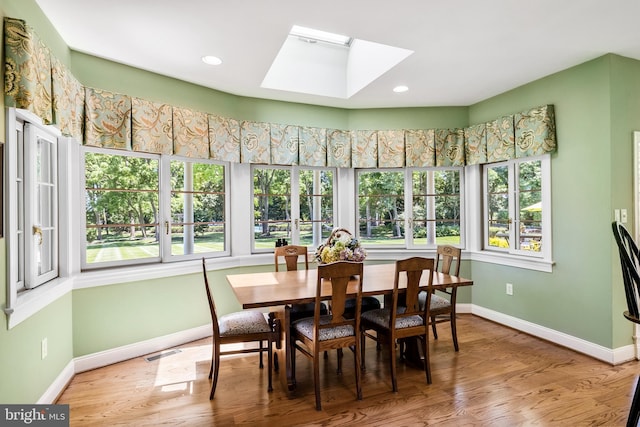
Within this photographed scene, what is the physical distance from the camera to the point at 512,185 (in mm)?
4102

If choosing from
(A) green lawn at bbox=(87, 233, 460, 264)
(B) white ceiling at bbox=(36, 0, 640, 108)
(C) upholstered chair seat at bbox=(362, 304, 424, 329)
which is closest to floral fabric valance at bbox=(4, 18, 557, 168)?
(B) white ceiling at bbox=(36, 0, 640, 108)

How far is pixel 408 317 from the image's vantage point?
9.36 ft

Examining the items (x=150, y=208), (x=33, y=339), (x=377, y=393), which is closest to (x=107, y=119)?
(x=150, y=208)

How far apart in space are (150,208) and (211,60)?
1.53 m

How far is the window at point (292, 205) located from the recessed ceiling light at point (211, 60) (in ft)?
4.35

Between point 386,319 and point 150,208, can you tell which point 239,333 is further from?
point 150,208

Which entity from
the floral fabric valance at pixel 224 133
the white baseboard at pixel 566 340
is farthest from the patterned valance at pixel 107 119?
the white baseboard at pixel 566 340

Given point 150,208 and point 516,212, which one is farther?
point 516,212

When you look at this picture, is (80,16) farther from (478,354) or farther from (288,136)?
(478,354)

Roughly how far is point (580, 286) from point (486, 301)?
120cm

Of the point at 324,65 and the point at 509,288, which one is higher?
the point at 324,65

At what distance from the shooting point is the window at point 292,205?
4.31 meters

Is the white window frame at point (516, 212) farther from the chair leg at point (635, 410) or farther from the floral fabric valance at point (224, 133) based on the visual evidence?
the chair leg at point (635, 410)

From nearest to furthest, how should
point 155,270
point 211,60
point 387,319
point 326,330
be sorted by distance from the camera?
1. point 326,330
2. point 387,319
3. point 211,60
4. point 155,270
